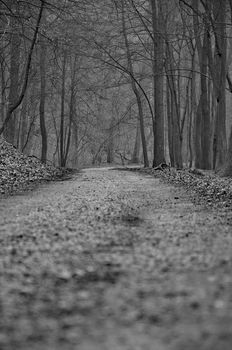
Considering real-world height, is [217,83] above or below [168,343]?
above

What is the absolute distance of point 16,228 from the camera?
11.5ft

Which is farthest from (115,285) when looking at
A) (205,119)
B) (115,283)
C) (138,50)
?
(138,50)

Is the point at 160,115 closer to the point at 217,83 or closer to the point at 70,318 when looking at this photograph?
the point at 217,83

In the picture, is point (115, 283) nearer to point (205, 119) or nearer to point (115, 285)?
point (115, 285)

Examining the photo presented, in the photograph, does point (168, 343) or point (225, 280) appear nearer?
point (168, 343)

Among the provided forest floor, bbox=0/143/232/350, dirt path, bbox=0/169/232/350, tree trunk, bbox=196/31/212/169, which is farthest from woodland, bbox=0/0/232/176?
dirt path, bbox=0/169/232/350

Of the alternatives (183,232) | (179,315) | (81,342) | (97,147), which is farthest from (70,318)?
(97,147)

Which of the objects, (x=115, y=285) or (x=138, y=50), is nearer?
(x=115, y=285)

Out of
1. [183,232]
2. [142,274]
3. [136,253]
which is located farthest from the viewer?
[183,232]

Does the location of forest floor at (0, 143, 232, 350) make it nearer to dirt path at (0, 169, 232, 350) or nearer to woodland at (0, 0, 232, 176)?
dirt path at (0, 169, 232, 350)

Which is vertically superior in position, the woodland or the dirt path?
the woodland

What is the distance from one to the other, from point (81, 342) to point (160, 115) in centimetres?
1611

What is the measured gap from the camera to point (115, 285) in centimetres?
202

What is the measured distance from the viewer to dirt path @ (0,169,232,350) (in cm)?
146
